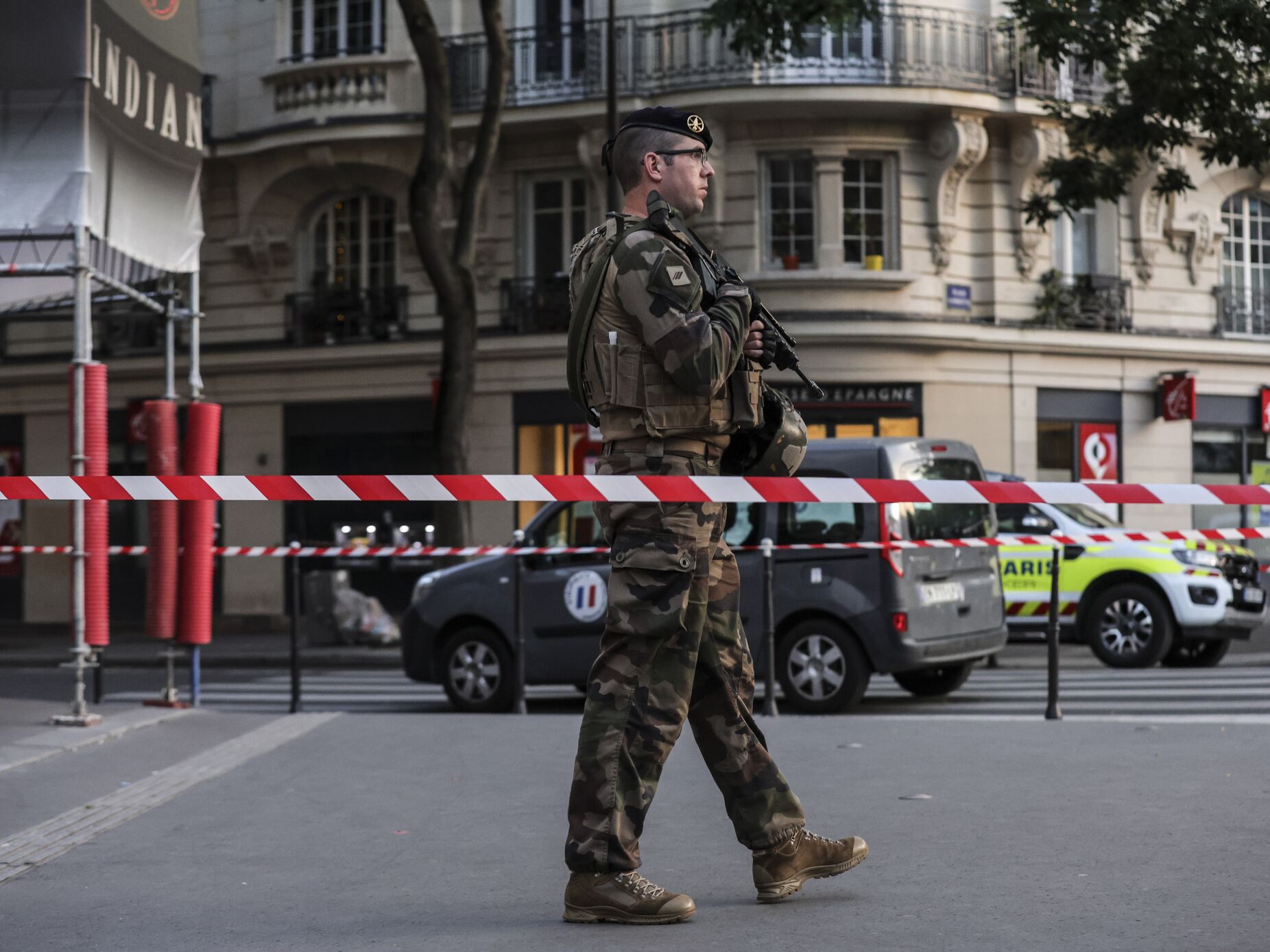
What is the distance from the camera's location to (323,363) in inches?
1030

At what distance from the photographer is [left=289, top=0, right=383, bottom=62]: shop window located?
25859 millimetres

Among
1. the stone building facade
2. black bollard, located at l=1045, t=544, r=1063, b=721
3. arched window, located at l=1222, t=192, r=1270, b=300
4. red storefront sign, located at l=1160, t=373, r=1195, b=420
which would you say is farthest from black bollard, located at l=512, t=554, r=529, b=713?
arched window, located at l=1222, t=192, r=1270, b=300

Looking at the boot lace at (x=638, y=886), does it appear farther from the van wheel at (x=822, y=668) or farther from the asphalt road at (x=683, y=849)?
the van wheel at (x=822, y=668)

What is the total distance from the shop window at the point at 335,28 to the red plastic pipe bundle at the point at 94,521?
1710 cm

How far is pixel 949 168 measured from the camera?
961 inches

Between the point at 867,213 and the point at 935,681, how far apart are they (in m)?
13.0

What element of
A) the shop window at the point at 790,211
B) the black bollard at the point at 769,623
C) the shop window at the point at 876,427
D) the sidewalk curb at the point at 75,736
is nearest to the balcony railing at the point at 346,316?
the shop window at the point at 790,211

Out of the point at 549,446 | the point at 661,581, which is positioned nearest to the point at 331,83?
the point at 549,446

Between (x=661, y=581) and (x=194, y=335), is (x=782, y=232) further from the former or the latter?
(x=661, y=581)

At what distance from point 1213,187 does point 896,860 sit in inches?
938

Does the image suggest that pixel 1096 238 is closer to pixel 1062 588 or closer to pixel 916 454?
pixel 1062 588

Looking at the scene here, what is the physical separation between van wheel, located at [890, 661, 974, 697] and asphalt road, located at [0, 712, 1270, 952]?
Result: 3782mm

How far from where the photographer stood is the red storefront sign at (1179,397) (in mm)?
25828

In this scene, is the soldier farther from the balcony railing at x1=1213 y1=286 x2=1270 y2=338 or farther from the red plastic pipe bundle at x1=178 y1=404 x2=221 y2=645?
the balcony railing at x1=1213 y1=286 x2=1270 y2=338
